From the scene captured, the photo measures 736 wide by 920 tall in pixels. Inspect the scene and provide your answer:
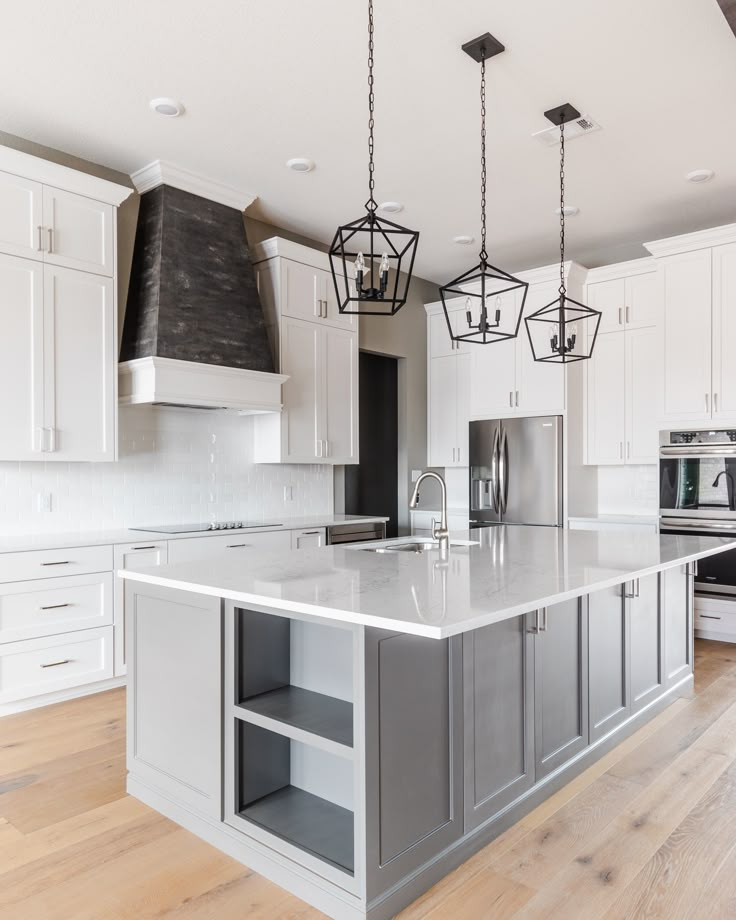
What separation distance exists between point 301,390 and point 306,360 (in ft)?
0.73

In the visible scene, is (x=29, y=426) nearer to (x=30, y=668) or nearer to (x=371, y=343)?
(x=30, y=668)

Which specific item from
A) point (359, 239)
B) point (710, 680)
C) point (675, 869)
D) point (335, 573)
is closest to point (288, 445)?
point (359, 239)

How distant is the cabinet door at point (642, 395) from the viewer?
5.13 meters

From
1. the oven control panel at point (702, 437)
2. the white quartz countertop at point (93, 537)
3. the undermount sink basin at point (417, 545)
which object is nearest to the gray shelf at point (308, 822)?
the undermount sink basin at point (417, 545)

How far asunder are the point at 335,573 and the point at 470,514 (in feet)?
12.1

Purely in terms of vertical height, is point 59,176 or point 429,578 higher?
point 59,176

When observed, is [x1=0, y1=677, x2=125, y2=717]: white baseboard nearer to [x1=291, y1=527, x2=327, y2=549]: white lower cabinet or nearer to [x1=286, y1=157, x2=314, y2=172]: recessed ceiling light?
A: [x1=291, y1=527, x2=327, y2=549]: white lower cabinet

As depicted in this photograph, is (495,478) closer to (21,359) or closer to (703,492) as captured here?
(703,492)

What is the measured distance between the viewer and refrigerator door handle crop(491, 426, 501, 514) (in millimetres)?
5609

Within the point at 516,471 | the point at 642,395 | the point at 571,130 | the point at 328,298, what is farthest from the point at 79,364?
the point at 642,395

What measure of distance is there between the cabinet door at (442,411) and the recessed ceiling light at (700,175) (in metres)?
2.50

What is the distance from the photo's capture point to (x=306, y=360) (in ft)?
16.3

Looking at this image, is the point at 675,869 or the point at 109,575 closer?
the point at 675,869

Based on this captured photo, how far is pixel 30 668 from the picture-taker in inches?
133
